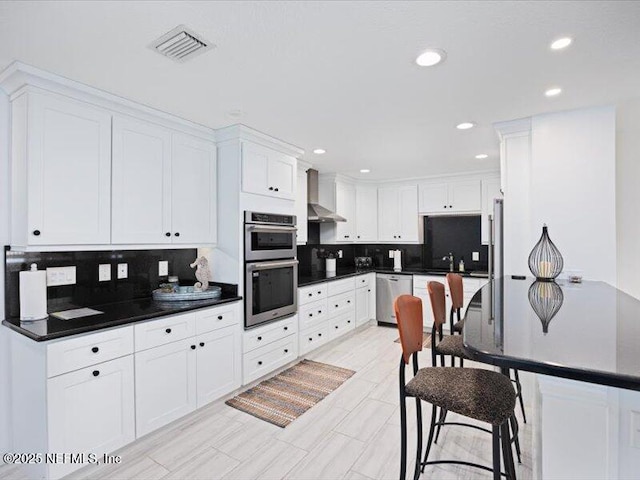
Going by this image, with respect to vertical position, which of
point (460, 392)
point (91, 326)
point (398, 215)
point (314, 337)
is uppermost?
point (398, 215)

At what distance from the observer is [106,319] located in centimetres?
214

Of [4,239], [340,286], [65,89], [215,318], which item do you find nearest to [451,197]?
[340,286]

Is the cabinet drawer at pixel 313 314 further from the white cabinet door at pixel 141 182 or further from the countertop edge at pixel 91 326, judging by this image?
the white cabinet door at pixel 141 182

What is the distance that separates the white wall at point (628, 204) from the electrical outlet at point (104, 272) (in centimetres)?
440

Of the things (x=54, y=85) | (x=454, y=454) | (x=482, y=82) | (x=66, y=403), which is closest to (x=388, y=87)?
(x=482, y=82)

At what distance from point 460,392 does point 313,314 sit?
263cm

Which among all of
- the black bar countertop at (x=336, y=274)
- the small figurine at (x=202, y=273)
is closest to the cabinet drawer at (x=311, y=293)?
the black bar countertop at (x=336, y=274)

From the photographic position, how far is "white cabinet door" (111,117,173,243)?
2.42 meters

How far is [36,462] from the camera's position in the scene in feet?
6.21

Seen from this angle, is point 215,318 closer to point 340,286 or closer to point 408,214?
point 340,286

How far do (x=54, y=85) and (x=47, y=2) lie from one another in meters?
0.81

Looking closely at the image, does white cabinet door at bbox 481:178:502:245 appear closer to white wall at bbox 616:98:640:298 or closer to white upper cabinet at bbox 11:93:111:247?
white wall at bbox 616:98:640:298

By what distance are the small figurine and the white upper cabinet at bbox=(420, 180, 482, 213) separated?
12.3 feet

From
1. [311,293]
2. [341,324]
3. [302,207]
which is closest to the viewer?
[311,293]
